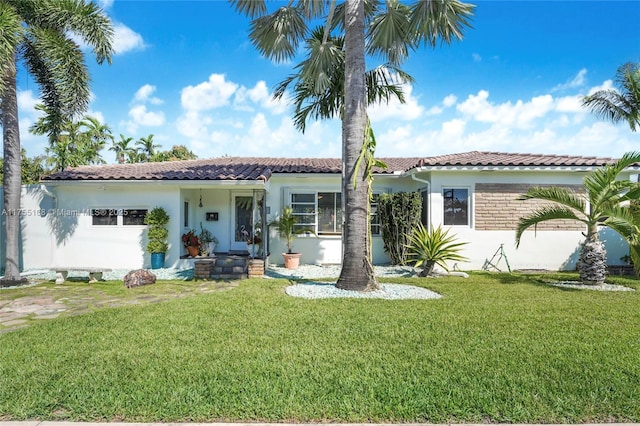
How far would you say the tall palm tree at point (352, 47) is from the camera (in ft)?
29.7

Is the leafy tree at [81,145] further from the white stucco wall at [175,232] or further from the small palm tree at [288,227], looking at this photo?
the small palm tree at [288,227]

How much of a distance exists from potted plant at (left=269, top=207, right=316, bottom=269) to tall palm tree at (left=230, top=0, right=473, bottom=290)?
366 cm

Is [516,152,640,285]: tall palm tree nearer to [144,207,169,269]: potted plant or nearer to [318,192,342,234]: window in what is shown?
[318,192,342,234]: window

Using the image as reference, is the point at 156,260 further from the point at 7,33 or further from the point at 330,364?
the point at 330,364

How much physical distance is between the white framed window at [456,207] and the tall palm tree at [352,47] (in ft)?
16.6

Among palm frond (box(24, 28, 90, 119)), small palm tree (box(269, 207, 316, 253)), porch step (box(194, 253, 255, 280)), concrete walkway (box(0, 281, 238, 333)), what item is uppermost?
palm frond (box(24, 28, 90, 119))

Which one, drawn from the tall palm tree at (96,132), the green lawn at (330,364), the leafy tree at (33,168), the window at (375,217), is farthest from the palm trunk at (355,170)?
the leafy tree at (33,168)

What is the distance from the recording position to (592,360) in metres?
4.54

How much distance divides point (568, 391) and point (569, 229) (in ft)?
37.4

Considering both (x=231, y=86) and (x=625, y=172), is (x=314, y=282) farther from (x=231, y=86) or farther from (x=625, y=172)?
(x=625, y=172)

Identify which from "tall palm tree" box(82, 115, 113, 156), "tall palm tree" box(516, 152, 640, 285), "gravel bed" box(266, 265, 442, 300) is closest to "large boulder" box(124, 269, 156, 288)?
"gravel bed" box(266, 265, 442, 300)

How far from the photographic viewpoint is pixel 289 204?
565 inches

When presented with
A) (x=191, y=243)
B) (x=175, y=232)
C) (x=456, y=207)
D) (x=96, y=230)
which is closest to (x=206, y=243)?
(x=191, y=243)

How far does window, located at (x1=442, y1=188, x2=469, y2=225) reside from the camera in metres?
12.9
